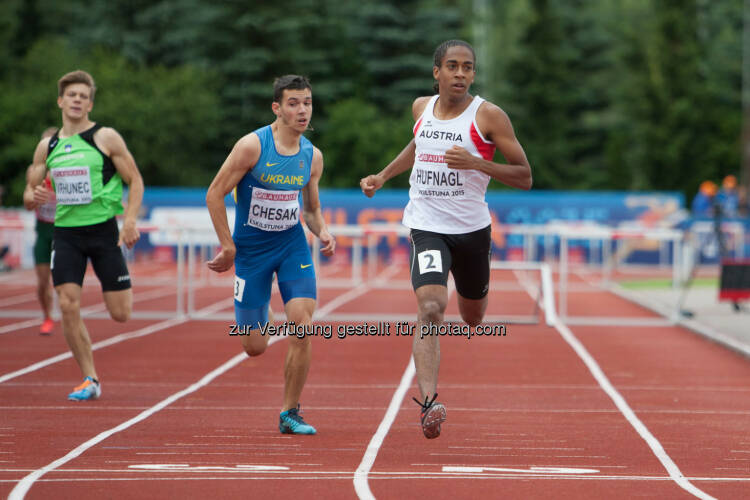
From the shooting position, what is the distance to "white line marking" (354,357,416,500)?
5.84m

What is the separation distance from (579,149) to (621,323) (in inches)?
1795

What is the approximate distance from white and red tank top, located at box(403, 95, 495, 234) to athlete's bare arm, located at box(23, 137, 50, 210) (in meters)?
3.02

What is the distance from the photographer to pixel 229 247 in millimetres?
7363

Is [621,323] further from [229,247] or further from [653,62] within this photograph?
[653,62]

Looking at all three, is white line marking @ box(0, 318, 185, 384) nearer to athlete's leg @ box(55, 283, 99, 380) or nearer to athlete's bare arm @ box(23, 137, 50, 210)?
athlete's leg @ box(55, 283, 99, 380)

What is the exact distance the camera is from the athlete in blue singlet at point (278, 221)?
7.45 m

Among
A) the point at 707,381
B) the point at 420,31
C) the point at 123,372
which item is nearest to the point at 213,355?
the point at 123,372

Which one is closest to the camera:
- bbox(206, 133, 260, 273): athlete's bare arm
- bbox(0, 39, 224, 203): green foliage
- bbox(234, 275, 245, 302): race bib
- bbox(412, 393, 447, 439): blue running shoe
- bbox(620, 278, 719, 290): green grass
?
bbox(412, 393, 447, 439): blue running shoe

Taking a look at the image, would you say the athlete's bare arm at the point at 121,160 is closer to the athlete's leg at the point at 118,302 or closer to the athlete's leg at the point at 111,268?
the athlete's leg at the point at 111,268

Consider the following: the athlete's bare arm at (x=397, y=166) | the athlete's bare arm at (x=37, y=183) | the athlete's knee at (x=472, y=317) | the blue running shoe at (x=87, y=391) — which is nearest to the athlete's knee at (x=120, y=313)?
the blue running shoe at (x=87, y=391)

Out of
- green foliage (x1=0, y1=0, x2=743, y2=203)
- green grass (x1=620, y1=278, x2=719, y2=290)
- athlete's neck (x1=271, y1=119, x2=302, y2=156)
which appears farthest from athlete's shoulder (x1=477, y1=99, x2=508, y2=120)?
green foliage (x1=0, y1=0, x2=743, y2=203)

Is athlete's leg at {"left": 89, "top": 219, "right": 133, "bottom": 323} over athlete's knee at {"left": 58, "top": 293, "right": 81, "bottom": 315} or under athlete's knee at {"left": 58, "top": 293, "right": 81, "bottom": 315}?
over

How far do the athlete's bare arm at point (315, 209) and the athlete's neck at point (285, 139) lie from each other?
0.64 feet

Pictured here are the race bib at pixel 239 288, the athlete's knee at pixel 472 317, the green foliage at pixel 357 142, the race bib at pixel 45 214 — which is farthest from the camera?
the green foliage at pixel 357 142
